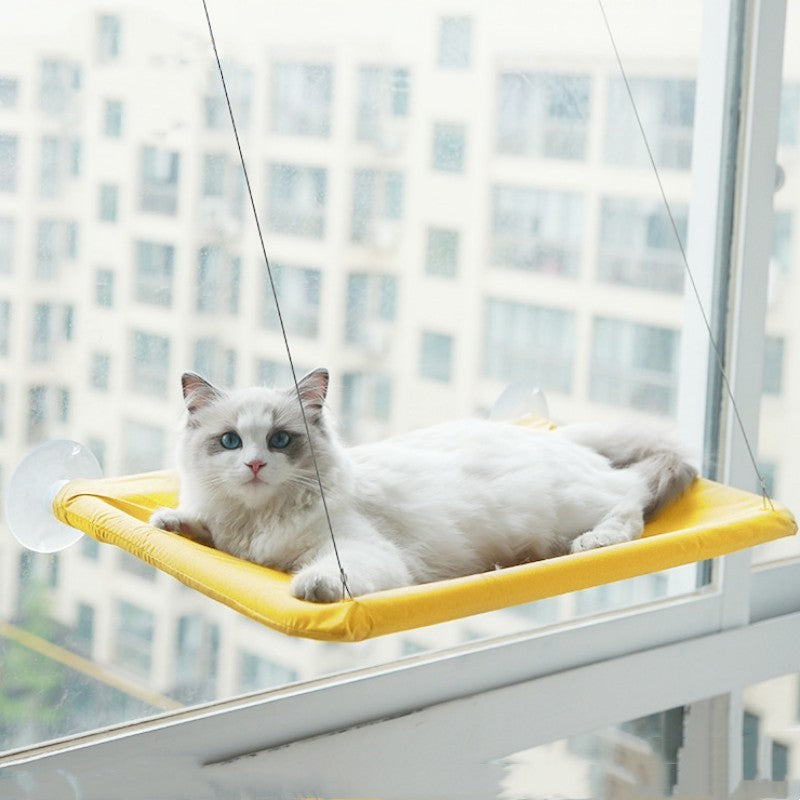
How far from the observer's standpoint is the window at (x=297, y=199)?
2.25m

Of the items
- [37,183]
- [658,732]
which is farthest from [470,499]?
[658,732]

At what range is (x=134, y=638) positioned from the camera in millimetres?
2180

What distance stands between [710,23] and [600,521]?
136 cm

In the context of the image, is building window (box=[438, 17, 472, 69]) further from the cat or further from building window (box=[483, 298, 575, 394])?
the cat

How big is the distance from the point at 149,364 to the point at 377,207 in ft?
2.05

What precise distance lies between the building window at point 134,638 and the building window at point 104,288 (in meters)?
0.55

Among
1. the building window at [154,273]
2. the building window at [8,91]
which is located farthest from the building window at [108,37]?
the building window at [154,273]

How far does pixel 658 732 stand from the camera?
8.14ft

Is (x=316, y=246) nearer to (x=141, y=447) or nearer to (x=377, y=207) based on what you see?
(x=377, y=207)

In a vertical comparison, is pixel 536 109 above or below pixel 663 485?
above

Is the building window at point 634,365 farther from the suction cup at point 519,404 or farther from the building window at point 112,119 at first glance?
the building window at point 112,119

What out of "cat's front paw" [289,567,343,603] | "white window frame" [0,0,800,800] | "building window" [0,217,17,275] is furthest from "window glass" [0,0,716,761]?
"cat's front paw" [289,567,343,603]

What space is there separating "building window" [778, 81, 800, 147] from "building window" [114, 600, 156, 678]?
185 centimetres

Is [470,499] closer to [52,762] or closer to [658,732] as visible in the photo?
[52,762]
